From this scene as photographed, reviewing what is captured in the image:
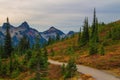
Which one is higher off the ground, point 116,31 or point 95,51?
point 116,31

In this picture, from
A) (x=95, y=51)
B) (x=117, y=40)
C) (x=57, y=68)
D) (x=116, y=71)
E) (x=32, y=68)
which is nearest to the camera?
(x=116, y=71)

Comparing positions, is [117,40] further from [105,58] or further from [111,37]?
[105,58]

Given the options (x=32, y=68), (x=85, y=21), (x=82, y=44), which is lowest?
(x=32, y=68)

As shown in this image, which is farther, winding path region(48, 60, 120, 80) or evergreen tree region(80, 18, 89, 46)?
evergreen tree region(80, 18, 89, 46)

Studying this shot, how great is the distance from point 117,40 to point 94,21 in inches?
767

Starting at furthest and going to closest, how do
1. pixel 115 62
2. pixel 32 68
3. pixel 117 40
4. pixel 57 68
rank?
1. pixel 117 40
2. pixel 32 68
3. pixel 57 68
4. pixel 115 62

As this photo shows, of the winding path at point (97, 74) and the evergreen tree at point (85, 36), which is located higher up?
the evergreen tree at point (85, 36)

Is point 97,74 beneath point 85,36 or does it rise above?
beneath

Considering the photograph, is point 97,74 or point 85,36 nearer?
point 97,74

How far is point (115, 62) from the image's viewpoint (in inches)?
2566

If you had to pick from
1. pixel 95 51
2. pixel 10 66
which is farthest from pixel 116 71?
pixel 10 66

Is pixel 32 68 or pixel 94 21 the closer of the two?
pixel 32 68

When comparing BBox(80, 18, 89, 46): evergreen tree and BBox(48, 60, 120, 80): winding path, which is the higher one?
BBox(80, 18, 89, 46): evergreen tree

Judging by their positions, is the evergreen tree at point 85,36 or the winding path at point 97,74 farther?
the evergreen tree at point 85,36
